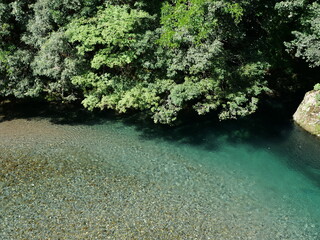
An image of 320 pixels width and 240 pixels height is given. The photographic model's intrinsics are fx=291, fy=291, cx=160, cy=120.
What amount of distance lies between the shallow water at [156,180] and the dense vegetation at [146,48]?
2.25m

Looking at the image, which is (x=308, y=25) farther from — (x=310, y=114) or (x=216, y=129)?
(x=216, y=129)

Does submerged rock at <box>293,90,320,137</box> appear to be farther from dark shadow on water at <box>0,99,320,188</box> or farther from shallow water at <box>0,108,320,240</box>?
shallow water at <box>0,108,320,240</box>

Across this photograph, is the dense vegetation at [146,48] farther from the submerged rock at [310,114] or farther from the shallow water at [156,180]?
the submerged rock at [310,114]

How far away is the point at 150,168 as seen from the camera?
50.2 ft

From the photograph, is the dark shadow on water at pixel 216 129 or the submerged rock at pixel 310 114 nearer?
the dark shadow on water at pixel 216 129

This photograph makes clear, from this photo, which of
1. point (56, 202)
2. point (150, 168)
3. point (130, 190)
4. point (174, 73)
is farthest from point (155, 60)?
point (56, 202)

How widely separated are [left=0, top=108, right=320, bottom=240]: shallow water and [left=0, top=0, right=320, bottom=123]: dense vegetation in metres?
2.25

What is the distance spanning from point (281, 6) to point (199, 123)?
361 inches

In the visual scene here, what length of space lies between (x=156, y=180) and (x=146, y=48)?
735 centimetres

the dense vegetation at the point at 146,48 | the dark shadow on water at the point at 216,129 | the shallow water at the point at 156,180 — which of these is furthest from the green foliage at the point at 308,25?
the shallow water at the point at 156,180

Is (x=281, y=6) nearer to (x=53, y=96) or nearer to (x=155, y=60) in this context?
(x=155, y=60)

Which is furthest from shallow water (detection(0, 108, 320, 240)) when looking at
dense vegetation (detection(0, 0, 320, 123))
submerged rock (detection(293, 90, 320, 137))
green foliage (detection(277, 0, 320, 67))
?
green foliage (detection(277, 0, 320, 67))

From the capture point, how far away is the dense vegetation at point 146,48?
16.0 metres

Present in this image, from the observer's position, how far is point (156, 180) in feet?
46.9
